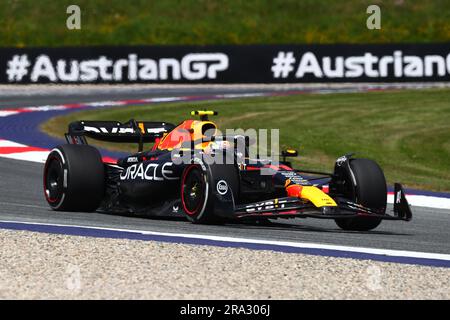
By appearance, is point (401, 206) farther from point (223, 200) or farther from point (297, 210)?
point (223, 200)

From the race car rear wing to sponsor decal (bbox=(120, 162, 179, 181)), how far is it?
109cm

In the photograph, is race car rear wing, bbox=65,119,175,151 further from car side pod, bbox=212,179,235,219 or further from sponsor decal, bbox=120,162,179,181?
car side pod, bbox=212,179,235,219

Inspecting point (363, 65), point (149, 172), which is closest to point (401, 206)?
point (149, 172)

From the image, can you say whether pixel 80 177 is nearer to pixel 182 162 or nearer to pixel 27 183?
pixel 182 162

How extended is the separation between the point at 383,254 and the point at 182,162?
2.62m

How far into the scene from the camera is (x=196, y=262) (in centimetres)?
888

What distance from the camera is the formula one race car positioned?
34.6 ft

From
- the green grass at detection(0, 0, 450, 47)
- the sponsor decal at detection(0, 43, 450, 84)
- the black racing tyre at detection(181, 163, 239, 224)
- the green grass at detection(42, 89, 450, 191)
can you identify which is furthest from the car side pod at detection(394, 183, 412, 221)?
the green grass at detection(0, 0, 450, 47)

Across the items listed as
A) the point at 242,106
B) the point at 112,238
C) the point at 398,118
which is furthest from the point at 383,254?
the point at 242,106

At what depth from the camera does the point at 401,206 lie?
36.0ft

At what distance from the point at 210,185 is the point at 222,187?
0.41ft

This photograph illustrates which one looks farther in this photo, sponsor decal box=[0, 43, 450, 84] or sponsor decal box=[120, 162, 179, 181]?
sponsor decal box=[0, 43, 450, 84]

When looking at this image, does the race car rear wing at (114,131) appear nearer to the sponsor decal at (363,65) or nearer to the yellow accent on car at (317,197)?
the yellow accent on car at (317,197)

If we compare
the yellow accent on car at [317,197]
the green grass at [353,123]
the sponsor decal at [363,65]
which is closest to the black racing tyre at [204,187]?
the yellow accent on car at [317,197]
